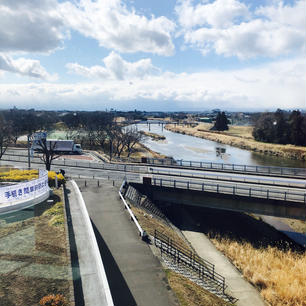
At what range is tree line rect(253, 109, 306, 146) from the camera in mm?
74500

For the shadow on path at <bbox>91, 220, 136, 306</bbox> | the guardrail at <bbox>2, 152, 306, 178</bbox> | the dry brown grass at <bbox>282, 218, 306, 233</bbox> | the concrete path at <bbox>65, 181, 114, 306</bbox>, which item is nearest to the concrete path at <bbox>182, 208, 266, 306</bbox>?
the shadow on path at <bbox>91, 220, 136, 306</bbox>

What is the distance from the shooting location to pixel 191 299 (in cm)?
1171

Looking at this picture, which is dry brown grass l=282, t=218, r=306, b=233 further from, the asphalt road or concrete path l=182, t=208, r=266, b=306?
concrete path l=182, t=208, r=266, b=306

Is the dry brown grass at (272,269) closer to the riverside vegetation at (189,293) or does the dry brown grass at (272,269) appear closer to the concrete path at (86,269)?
the riverside vegetation at (189,293)

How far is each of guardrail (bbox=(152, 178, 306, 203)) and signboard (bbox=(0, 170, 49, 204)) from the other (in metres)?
11.7

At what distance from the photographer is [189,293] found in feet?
39.8

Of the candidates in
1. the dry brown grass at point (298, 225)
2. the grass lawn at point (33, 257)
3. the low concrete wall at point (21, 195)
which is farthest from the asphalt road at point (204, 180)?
the grass lawn at point (33, 257)

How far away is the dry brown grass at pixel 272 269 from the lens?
49.7 feet

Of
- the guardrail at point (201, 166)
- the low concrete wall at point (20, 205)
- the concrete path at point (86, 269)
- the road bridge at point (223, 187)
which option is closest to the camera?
the concrete path at point (86, 269)

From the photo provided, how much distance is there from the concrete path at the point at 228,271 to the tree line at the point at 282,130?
62896 mm

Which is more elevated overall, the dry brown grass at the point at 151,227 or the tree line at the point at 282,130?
the tree line at the point at 282,130

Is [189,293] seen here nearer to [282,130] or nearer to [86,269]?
[86,269]

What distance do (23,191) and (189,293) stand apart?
13460 mm

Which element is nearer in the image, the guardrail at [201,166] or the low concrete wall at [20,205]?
the low concrete wall at [20,205]
